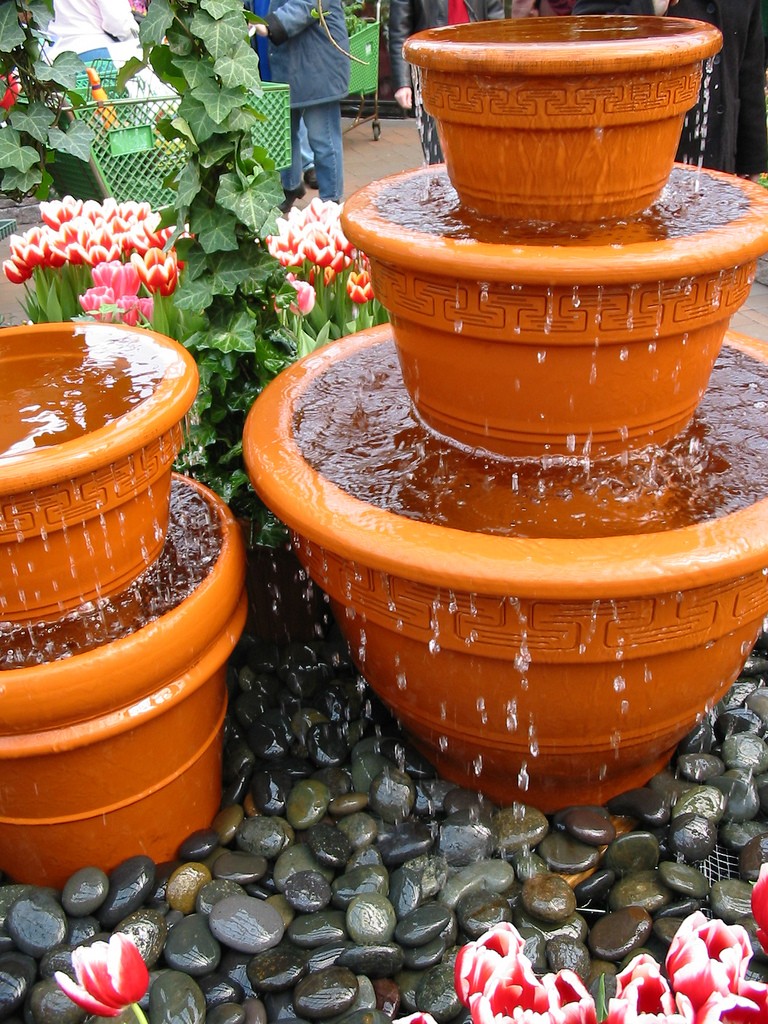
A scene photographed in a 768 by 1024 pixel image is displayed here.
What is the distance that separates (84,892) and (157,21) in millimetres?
2012

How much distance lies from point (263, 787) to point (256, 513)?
31.3 inches

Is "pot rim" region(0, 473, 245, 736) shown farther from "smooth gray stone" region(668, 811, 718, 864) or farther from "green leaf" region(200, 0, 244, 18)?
"green leaf" region(200, 0, 244, 18)

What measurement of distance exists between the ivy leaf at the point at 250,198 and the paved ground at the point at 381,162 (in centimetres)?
331

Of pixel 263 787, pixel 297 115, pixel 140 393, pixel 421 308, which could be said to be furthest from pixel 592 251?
pixel 297 115

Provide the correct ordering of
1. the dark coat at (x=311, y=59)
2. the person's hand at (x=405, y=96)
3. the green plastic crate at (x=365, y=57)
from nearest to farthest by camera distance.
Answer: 1. the person's hand at (x=405, y=96)
2. the dark coat at (x=311, y=59)
3. the green plastic crate at (x=365, y=57)

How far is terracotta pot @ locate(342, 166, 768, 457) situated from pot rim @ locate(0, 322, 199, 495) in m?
0.50

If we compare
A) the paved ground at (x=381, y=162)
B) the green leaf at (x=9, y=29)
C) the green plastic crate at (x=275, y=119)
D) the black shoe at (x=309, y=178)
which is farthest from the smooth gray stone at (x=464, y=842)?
the black shoe at (x=309, y=178)

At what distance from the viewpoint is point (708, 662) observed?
1996 mm

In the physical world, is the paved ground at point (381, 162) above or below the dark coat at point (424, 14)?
below

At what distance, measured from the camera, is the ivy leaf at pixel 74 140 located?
3225 mm

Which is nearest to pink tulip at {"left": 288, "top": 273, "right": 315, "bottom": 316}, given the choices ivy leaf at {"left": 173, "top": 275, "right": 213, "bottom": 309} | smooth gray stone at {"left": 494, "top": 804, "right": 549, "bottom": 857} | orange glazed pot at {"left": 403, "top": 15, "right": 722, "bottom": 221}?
ivy leaf at {"left": 173, "top": 275, "right": 213, "bottom": 309}

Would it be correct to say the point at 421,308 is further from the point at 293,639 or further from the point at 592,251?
the point at 293,639

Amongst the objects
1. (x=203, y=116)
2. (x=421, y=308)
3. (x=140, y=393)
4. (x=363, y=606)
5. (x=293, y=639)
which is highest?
(x=203, y=116)

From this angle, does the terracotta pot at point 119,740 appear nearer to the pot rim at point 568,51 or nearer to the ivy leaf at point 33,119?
the pot rim at point 568,51
